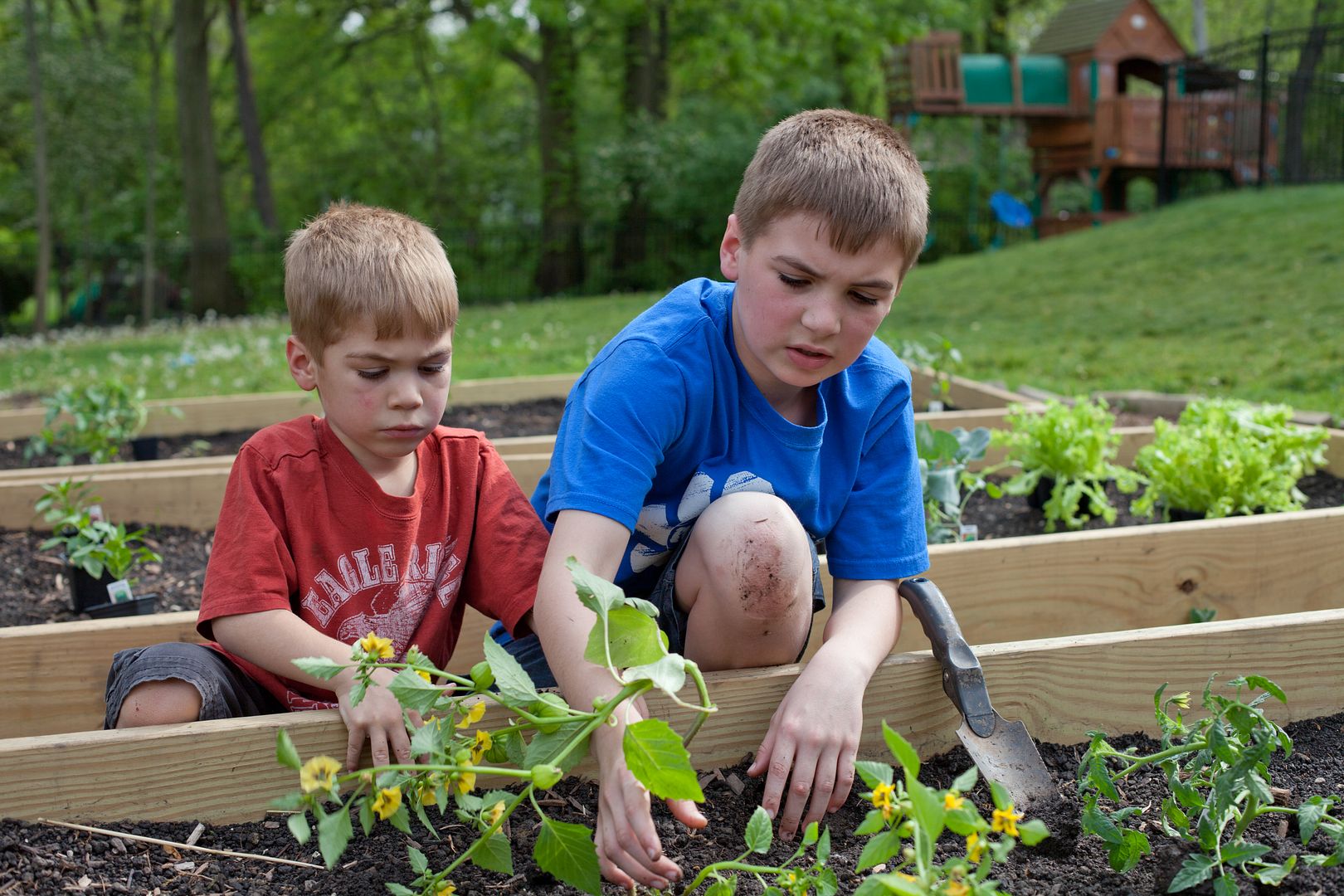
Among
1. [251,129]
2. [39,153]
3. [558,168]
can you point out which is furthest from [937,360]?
[251,129]

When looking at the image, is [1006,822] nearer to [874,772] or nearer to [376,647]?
[874,772]

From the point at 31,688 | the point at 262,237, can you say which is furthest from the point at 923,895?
the point at 262,237

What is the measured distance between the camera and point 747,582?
1874 mm

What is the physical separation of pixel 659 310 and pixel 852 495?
52 cm

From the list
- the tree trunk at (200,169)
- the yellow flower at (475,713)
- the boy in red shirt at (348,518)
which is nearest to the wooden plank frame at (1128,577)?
the boy in red shirt at (348,518)

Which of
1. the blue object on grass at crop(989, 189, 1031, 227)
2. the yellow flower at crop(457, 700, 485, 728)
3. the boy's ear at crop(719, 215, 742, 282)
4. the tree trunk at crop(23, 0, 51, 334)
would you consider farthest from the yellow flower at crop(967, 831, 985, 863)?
the blue object on grass at crop(989, 189, 1031, 227)

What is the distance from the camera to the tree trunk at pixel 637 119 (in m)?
18.2

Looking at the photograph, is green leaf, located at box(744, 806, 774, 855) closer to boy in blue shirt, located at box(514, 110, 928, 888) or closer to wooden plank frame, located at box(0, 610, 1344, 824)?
boy in blue shirt, located at box(514, 110, 928, 888)

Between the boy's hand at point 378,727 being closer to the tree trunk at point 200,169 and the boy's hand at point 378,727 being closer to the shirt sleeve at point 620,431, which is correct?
the shirt sleeve at point 620,431

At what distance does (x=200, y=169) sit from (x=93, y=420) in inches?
528

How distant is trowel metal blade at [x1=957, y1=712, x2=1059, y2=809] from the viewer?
1763 mm

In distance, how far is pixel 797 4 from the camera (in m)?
16.6

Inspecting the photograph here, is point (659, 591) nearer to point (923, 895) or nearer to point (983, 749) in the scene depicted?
point (983, 749)

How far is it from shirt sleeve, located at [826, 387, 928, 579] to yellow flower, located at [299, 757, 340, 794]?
3.71 ft
